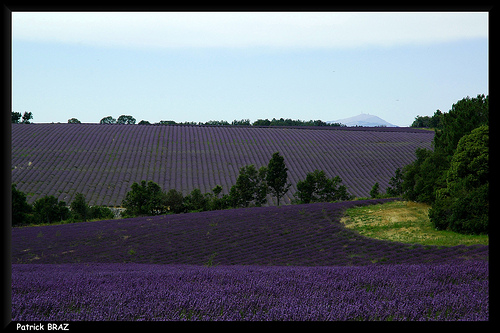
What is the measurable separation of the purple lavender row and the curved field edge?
6.16 meters

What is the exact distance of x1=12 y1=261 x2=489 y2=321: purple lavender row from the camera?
160 inches

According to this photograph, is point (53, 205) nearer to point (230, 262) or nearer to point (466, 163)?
point (230, 262)

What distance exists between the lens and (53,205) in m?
30.0

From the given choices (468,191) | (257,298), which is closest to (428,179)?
(468,191)

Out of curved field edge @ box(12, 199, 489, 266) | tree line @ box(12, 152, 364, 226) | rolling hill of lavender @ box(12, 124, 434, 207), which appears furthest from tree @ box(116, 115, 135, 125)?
curved field edge @ box(12, 199, 489, 266)

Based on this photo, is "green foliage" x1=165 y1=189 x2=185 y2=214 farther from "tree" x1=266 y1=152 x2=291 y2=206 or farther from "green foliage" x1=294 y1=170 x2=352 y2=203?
"green foliage" x1=294 y1=170 x2=352 y2=203

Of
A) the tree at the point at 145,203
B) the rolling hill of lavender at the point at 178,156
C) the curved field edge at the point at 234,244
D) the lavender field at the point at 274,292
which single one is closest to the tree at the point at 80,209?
the tree at the point at 145,203

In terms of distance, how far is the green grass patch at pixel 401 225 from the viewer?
596 inches

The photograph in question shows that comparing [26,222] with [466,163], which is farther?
[26,222]
